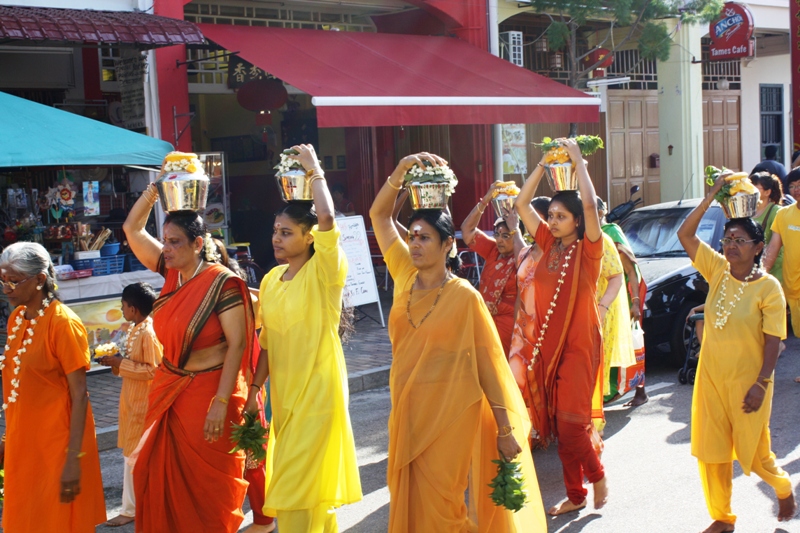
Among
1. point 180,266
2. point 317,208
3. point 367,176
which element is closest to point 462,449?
point 317,208

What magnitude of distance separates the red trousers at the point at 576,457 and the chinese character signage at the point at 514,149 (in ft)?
36.7

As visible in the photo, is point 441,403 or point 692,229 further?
point 692,229

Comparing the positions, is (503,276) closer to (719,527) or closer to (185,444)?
(719,527)

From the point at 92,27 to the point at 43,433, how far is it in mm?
6215

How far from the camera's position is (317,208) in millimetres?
4395

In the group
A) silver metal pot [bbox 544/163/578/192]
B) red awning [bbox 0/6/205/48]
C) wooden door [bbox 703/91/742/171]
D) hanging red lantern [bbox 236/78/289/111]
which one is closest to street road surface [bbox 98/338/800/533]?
silver metal pot [bbox 544/163/578/192]

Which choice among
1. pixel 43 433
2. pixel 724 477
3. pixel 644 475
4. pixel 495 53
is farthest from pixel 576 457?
pixel 495 53

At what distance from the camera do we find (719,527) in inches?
192

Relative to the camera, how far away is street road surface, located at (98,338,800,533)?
5219 millimetres

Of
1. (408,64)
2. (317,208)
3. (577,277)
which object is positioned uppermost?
(408,64)

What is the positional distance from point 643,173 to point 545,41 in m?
4.13

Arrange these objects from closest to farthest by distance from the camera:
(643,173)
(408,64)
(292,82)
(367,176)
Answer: (292,82)
(408,64)
(367,176)
(643,173)

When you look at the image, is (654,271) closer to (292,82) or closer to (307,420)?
(292,82)

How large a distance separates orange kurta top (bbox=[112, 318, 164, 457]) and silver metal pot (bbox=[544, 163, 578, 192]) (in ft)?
8.06
